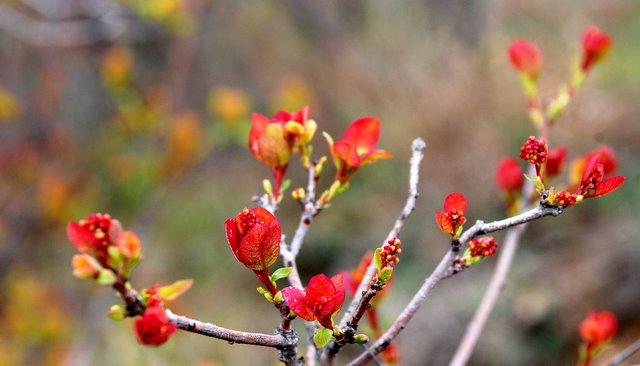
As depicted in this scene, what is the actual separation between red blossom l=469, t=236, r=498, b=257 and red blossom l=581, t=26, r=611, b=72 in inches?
21.7

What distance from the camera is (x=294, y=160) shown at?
3680 mm

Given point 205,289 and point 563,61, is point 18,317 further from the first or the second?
point 563,61

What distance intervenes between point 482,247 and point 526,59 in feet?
1.89

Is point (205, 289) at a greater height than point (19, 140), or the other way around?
point (19, 140)

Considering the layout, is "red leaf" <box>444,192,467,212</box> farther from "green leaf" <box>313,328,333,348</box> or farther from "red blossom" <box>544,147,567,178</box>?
"red blossom" <box>544,147,567,178</box>

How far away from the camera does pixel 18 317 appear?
231cm

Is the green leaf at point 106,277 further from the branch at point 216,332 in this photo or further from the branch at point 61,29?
the branch at point 61,29

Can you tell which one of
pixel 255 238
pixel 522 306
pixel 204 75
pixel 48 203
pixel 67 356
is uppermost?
pixel 204 75

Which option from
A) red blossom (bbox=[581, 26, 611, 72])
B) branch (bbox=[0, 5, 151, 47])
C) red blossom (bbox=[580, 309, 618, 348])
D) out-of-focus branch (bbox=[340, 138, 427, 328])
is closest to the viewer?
out-of-focus branch (bbox=[340, 138, 427, 328])

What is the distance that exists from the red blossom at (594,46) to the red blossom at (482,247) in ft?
1.81

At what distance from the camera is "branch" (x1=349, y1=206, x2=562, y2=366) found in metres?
0.54

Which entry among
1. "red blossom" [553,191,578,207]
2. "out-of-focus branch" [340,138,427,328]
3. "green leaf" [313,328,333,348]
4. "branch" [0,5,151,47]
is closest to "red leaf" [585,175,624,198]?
"red blossom" [553,191,578,207]

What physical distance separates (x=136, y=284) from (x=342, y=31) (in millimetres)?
2425

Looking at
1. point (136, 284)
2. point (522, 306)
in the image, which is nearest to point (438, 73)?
point (522, 306)
